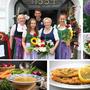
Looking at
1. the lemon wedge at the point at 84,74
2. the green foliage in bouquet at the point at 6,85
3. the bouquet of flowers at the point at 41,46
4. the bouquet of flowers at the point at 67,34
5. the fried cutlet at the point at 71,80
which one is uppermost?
the bouquet of flowers at the point at 67,34

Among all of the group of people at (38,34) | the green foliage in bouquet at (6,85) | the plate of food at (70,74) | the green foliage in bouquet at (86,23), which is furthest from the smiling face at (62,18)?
the green foliage in bouquet at (6,85)

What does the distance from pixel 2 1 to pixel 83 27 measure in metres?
0.47

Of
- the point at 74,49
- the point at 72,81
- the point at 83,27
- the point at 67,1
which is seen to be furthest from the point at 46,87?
the point at 67,1

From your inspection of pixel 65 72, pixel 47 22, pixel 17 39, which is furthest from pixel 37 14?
pixel 65 72

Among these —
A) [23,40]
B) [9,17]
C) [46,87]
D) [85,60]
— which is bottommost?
[46,87]

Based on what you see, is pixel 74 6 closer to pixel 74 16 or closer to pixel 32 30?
pixel 74 16

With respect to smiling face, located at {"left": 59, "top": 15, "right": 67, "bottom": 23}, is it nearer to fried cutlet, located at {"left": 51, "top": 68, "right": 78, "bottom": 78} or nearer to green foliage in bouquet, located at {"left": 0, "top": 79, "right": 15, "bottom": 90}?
fried cutlet, located at {"left": 51, "top": 68, "right": 78, "bottom": 78}

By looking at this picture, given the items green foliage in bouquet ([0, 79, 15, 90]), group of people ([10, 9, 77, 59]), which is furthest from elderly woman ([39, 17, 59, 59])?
green foliage in bouquet ([0, 79, 15, 90])

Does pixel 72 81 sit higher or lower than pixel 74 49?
lower

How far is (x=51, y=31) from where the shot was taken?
164 cm

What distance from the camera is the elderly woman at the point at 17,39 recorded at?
1646 millimetres

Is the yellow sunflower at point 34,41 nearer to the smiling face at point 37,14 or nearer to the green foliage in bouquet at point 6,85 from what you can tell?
the smiling face at point 37,14

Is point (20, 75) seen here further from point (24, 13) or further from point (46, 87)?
point (24, 13)

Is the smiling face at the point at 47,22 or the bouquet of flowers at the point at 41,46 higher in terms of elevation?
the smiling face at the point at 47,22
